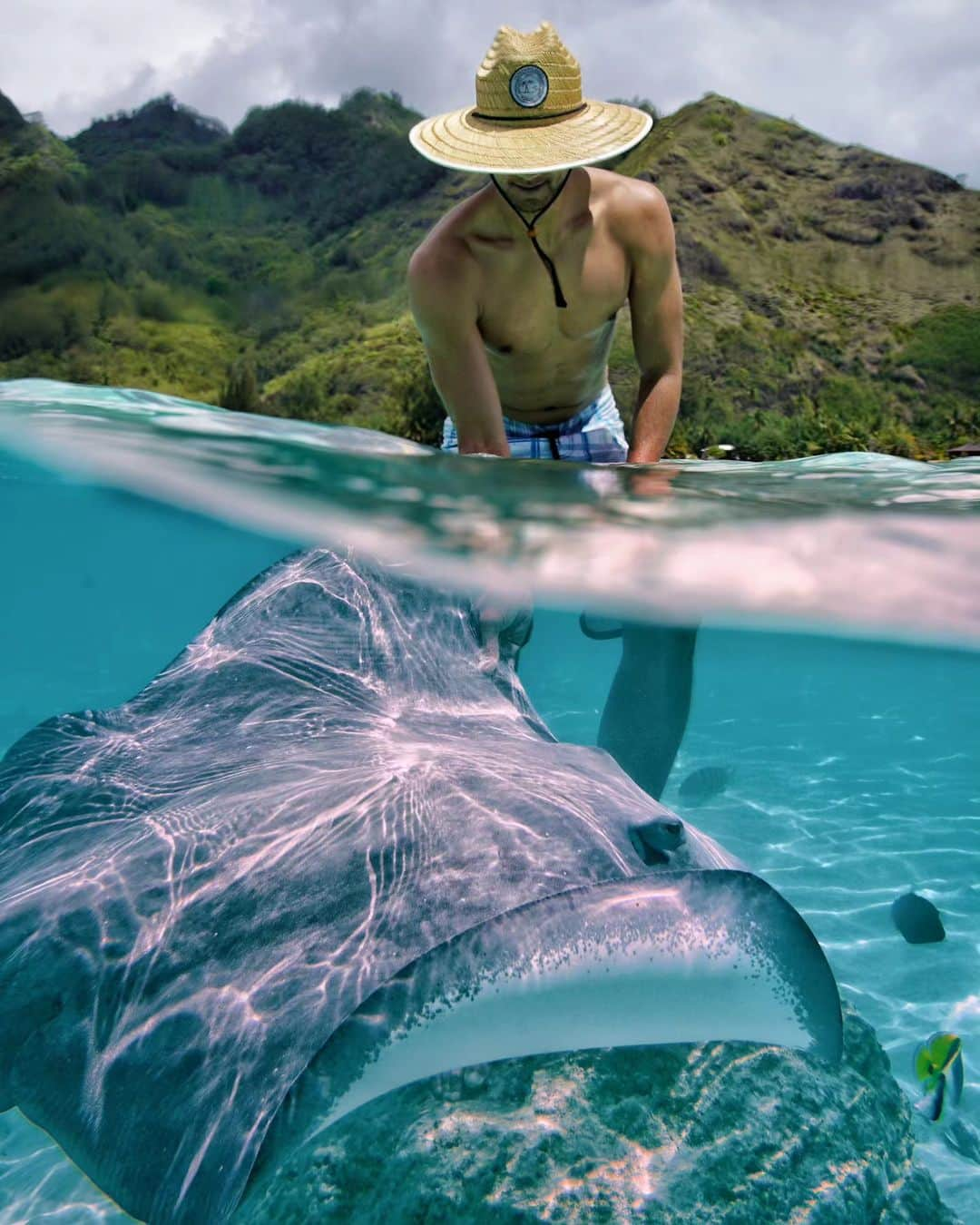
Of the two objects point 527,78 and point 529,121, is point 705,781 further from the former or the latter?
point 527,78

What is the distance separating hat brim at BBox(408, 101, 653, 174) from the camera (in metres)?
3.89

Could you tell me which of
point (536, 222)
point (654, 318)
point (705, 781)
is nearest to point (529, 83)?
point (536, 222)

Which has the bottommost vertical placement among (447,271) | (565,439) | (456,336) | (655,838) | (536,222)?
(655,838)

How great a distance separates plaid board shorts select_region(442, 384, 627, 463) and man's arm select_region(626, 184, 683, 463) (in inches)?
7.0

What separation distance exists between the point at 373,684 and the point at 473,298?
68.5 inches

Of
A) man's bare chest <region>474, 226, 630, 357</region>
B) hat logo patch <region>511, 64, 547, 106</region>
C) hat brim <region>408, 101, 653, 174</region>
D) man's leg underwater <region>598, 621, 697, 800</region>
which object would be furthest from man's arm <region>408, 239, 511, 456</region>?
man's leg underwater <region>598, 621, 697, 800</region>

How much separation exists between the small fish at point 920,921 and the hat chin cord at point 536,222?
11.2ft

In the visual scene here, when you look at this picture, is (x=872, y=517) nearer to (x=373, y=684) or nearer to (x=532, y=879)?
→ (x=373, y=684)

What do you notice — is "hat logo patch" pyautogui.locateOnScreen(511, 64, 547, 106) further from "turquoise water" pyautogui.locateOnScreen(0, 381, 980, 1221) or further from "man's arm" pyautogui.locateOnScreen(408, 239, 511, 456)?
"turquoise water" pyautogui.locateOnScreen(0, 381, 980, 1221)

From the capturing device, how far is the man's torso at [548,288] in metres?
4.29

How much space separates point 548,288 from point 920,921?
3.57 m

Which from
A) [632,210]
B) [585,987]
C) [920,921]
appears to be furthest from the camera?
[920,921]

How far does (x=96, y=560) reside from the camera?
17172 millimetres

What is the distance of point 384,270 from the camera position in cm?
5291
